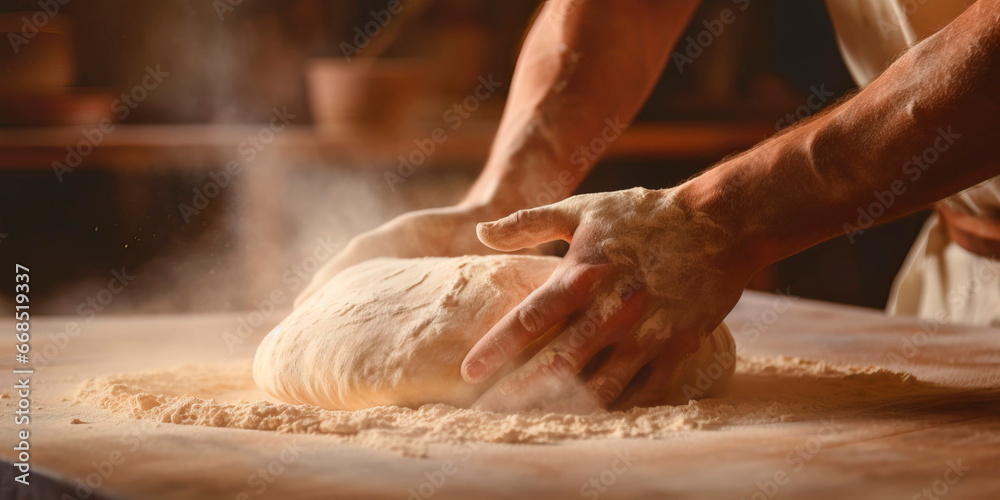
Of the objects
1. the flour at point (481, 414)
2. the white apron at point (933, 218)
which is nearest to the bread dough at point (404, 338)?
the flour at point (481, 414)

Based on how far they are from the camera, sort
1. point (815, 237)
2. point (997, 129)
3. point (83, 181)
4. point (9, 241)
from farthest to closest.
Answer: point (83, 181) < point (9, 241) < point (815, 237) < point (997, 129)

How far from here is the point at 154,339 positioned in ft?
5.64

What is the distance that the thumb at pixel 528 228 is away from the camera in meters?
1.08

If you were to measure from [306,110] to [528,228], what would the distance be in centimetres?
283

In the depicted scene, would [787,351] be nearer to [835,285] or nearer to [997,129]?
[997,129]

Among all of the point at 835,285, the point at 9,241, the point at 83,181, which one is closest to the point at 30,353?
the point at 9,241

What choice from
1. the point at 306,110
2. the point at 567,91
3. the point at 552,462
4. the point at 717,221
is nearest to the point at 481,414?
the point at 552,462

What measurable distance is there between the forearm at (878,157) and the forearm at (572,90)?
1.90 feet

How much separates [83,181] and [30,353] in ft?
6.67

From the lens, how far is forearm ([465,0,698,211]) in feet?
5.49

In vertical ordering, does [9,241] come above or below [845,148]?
above

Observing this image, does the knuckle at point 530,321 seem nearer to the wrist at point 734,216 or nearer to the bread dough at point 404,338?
the bread dough at point 404,338

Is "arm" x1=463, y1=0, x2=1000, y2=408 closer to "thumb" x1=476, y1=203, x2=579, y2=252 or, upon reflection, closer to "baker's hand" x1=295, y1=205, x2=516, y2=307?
"thumb" x1=476, y1=203, x2=579, y2=252

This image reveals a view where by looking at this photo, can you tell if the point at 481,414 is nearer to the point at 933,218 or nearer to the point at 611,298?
the point at 611,298
